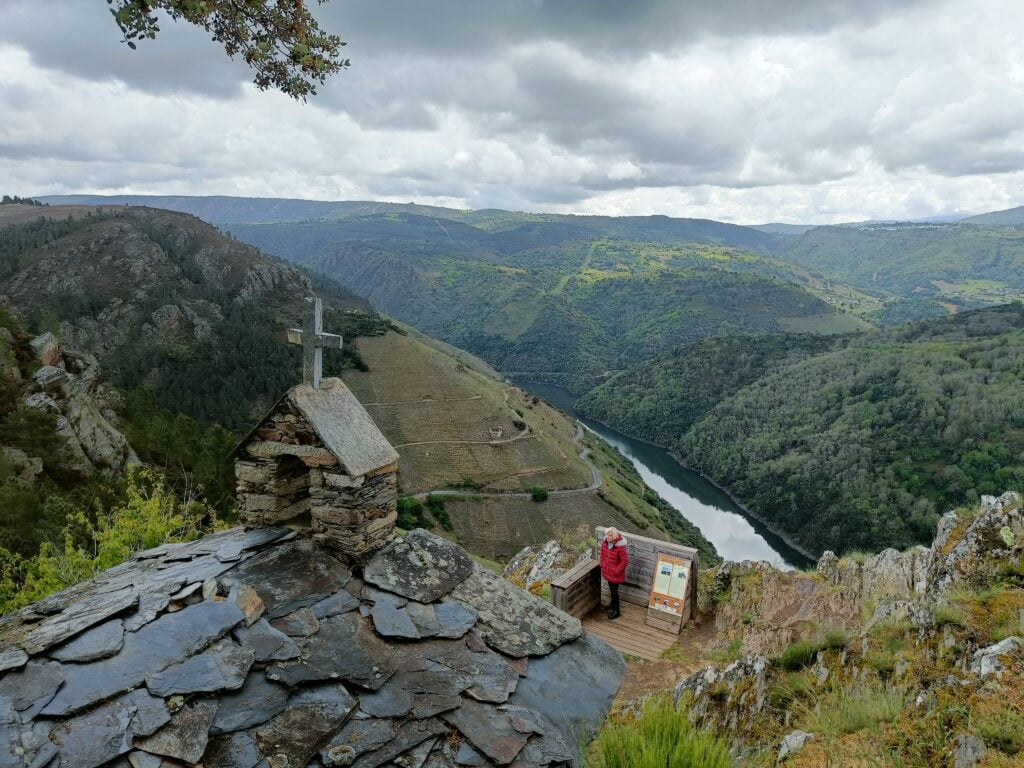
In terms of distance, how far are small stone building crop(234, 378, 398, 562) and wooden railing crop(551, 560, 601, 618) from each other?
6.32 meters

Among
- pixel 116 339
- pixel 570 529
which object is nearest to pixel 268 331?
pixel 116 339

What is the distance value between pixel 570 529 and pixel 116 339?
88.8 metres

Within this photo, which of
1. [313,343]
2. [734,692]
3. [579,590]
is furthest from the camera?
[579,590]

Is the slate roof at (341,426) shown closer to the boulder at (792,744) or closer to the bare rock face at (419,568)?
the bare rock face at (419,568)

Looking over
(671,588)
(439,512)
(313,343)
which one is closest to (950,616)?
(671,588)

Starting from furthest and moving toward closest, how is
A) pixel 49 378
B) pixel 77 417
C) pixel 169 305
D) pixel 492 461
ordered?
pixel 169 305
pixel 492 461
pixel 49 378
pixel 77 417

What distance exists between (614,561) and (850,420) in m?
117

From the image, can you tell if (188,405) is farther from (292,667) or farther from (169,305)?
(292,667)

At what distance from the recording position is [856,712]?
5.59 m

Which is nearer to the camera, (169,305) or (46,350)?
(46,350)

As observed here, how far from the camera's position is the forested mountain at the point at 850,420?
87.4 m

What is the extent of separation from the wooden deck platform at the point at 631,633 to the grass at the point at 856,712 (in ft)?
19.7

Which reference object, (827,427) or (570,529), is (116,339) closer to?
(570,529)

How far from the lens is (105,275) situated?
404 feet
